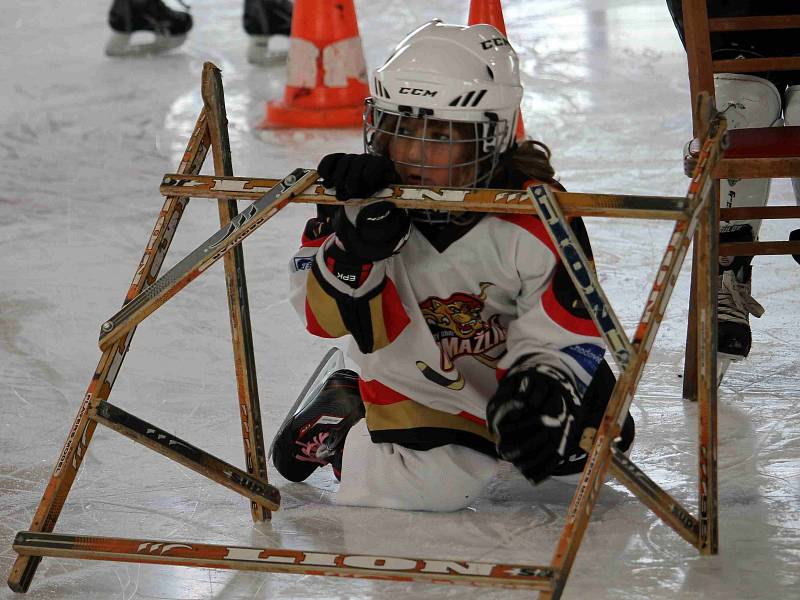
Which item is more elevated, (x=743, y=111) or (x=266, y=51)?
(x=743, y=111)

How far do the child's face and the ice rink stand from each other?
0.56 metres

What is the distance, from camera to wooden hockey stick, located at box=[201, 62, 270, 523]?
1880 millimetres

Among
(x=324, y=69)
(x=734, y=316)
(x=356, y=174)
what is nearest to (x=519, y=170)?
(x=356, y=174)

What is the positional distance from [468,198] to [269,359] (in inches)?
45.8

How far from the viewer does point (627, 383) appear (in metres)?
1.54

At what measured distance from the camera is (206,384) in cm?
261

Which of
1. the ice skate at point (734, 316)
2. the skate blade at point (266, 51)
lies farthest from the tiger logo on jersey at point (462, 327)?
the skate blade at point (266, 51)

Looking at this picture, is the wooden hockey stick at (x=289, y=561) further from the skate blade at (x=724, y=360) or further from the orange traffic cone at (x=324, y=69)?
the orange traffic cone at (x=324, y=69)

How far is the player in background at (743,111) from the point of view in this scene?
2449 millimetres

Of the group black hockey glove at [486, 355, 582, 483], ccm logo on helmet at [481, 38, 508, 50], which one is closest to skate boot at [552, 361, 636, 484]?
black hockey glove at [486, 355, 582, 483]

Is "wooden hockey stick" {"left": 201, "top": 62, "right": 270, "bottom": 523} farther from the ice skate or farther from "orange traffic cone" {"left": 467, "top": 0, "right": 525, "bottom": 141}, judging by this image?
"orange traffic cone" {"left": 467, "top": 0, "right": 525, "bottom": 141}

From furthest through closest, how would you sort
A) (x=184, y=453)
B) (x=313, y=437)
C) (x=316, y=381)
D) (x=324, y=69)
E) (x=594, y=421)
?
1. (x=324, y=69)
2. (x=316, y=381)
3. (x=313, y=437)
4. (x=594, y=421)
5. (x=184, y=453)

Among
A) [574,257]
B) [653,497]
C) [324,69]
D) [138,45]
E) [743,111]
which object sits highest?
[574,257]

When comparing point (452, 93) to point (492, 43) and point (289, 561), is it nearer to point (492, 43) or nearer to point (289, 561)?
point (492, 43)
